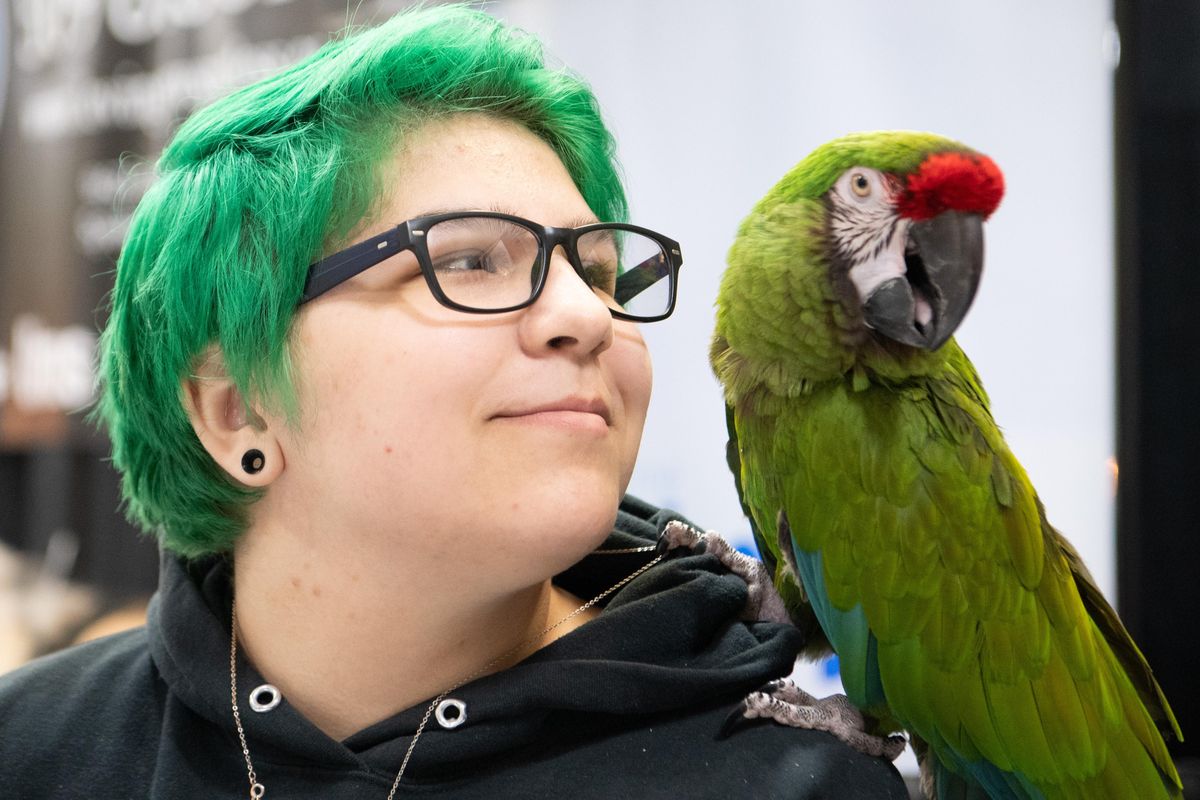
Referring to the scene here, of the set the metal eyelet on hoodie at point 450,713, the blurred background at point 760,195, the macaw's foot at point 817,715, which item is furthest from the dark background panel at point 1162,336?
the metal eyelet on hoodie at point 450,713

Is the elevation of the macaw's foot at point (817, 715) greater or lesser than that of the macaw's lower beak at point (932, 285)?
lesser

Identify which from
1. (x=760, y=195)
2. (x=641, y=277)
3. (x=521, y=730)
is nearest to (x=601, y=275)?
(x=641, y=277)

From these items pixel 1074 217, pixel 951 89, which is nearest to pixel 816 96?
pixel 951 89

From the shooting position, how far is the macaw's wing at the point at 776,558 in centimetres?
98

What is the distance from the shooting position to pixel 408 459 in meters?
0.76

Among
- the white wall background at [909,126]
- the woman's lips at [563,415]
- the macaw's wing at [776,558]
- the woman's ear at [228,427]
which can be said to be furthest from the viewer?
the white wall background at [909,126]

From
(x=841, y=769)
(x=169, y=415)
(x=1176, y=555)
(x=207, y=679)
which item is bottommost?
(x=1176, y=555)

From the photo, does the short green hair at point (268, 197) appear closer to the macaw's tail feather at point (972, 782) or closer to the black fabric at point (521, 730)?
the black fabric at point (521, 730)

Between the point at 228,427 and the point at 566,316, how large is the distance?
348 millimetres

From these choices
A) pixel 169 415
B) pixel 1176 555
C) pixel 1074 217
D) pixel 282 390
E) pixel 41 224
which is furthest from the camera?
pixel 41 224

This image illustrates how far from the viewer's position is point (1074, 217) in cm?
153

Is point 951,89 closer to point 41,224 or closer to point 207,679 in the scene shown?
point 207,679

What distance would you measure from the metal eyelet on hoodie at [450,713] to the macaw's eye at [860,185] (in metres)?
0.56

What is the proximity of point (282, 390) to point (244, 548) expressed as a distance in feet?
0.77
